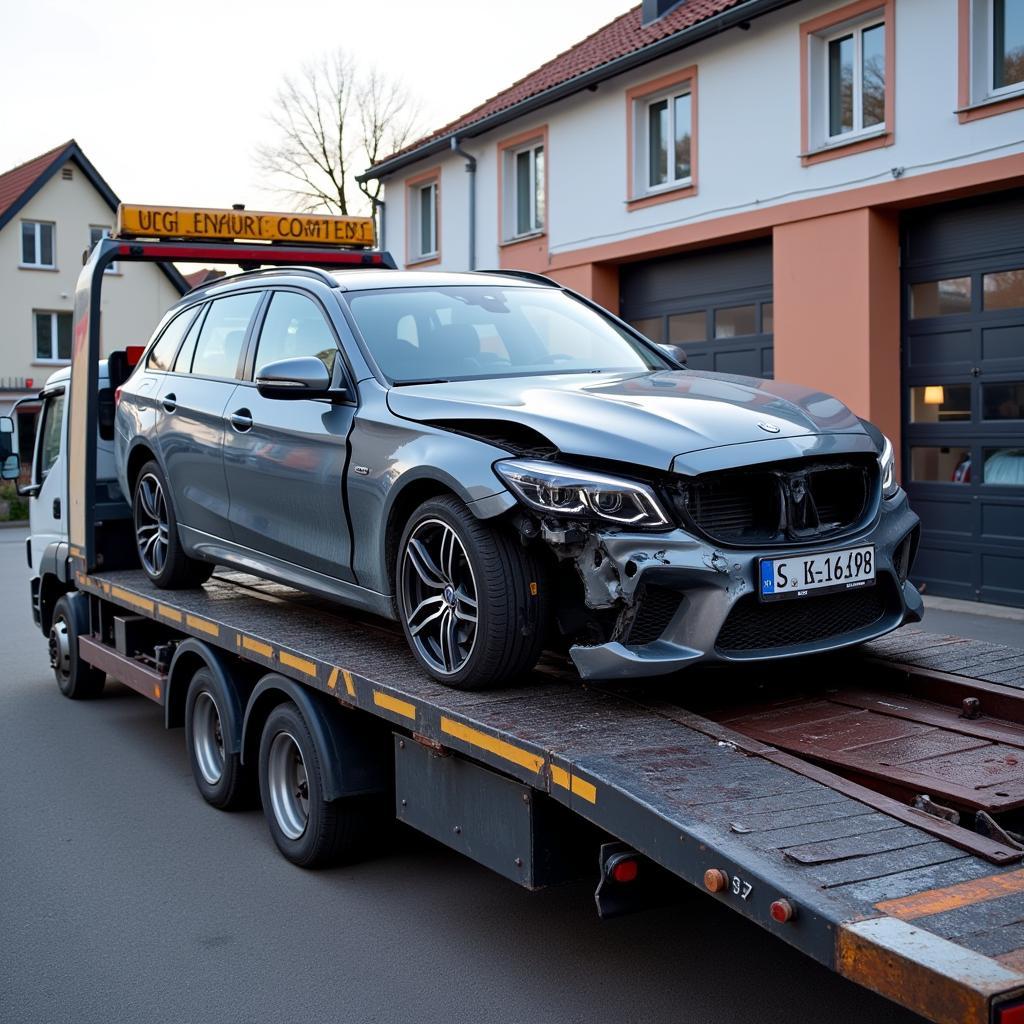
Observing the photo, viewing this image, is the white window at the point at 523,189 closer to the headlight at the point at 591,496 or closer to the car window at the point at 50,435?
the car window at the point at 50,435

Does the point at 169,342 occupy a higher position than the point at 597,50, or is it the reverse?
the point at 597,50

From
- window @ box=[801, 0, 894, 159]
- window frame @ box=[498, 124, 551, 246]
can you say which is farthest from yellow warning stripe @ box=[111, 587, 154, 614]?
window frame @ box=[498, 124, 551, 246]

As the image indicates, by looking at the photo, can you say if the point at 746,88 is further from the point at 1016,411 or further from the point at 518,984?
the point at 518,984

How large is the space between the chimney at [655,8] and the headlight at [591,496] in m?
15.4

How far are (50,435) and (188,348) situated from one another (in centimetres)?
281

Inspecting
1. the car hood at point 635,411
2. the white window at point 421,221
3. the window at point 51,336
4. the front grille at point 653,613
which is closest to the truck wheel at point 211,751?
the car hood at point 635,411

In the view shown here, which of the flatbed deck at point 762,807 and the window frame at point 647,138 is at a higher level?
the window frame at point 647,138

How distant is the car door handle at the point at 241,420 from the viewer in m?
6.05

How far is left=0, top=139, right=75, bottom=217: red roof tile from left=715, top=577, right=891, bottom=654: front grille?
3786cm

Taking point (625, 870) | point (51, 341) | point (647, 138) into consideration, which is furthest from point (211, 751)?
point (51, 341)

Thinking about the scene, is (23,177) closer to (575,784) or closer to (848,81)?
(848,81)

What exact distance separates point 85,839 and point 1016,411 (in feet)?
31.0

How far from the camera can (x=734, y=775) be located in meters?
3.57

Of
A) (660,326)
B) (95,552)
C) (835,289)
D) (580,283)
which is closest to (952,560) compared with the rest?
(835,289)
